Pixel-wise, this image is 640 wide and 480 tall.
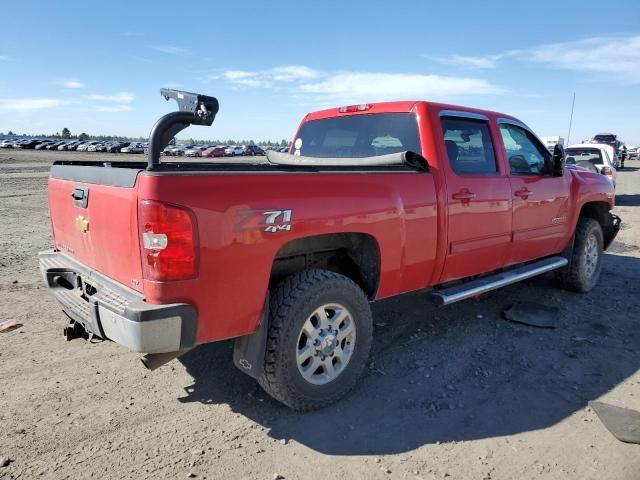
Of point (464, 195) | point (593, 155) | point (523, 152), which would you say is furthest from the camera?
point (593, 155)

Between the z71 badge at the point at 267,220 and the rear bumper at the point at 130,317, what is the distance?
20.9 inches

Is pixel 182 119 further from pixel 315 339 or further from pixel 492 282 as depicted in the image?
pixel 492 282

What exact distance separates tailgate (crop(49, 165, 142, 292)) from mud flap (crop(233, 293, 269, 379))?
723 mm

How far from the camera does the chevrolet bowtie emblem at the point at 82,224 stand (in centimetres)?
304

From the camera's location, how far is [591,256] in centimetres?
597

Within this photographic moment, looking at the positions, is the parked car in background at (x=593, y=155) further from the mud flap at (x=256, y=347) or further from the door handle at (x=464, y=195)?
the mud flap at (x=256, y=347)

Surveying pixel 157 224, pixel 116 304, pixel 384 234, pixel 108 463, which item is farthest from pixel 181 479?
pixel 384 234

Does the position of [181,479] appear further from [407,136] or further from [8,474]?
[407,136]

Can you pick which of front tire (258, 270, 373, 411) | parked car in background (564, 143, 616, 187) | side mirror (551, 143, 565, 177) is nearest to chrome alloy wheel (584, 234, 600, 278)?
side mirror (551, 143, 565, 177)

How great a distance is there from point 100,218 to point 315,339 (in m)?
1.52

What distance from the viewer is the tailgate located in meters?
2.54

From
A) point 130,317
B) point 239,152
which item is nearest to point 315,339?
point 130,317

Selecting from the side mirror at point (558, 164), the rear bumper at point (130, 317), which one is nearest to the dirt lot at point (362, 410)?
the rear bumper at point (130, 317)

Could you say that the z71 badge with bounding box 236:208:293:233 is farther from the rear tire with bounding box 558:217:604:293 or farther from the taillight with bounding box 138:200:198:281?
the rear tire with bounding box 558:217:604:293
